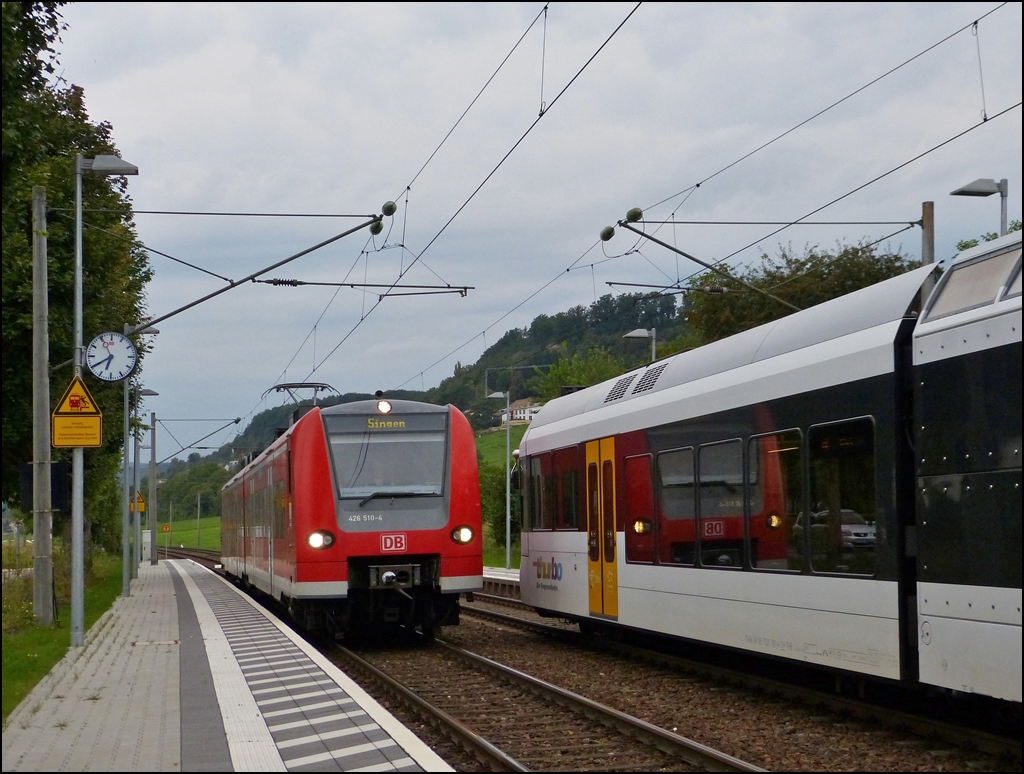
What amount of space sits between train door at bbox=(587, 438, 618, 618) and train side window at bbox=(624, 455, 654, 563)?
489 millimetres

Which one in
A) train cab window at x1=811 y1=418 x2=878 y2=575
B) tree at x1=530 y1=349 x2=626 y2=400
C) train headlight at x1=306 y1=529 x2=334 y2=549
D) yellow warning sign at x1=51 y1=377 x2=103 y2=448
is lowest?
train headlight at x1=306 y1=529 x2=334 y2=549

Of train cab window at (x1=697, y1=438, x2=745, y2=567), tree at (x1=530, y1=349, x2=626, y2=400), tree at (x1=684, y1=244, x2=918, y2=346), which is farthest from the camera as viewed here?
tree at (x1=530, y1=349, x2=626, y2=400)

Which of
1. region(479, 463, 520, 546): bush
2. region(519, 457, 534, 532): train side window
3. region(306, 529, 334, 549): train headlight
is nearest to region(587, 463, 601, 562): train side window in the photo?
region(519, 457, 534, 532): train side window

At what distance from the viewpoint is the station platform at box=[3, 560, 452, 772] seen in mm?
7840

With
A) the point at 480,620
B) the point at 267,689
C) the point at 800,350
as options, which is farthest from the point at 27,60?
the point at 480,620

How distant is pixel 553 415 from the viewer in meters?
17.5

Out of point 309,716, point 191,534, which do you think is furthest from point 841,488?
point 191,534

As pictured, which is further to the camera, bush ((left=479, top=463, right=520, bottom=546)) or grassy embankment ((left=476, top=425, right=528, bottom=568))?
grassy embankment ((left=476, top=425, right=528, bottom=568))

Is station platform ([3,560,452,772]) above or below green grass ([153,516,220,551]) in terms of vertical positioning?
above

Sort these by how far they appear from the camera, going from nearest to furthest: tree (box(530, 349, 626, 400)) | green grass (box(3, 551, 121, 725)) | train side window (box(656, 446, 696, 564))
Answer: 1. green grass (box(3, 551, 121, 725))
2. train side window (box(656, 446, 696, 564))
3. tree (box(530, 349, 626, 400))

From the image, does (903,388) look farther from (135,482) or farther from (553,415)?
(135,482)

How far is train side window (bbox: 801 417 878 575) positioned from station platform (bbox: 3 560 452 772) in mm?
3369

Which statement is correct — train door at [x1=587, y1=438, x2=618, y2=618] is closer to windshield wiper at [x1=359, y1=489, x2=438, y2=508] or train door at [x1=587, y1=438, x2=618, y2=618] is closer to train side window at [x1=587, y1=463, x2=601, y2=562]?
train side window at [x1=587, y1=463, x2=601, y2=562]

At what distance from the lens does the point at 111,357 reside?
16.4 meters
